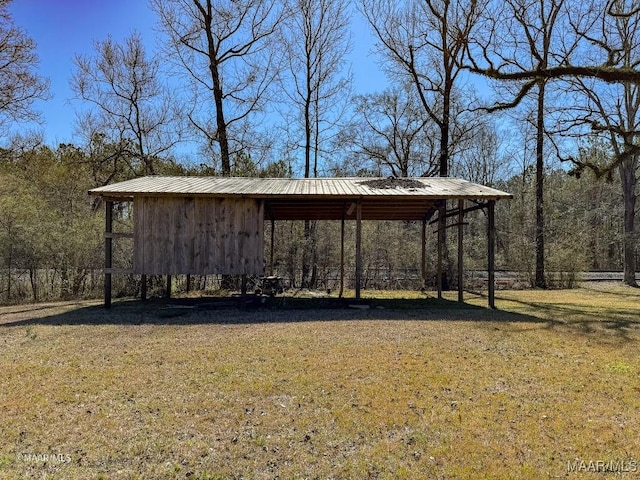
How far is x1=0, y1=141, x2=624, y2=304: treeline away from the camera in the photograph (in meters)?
11.7

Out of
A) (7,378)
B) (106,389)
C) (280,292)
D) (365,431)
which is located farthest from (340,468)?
(280,292)

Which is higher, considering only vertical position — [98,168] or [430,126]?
[430,126]

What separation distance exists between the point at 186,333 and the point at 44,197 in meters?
10.4

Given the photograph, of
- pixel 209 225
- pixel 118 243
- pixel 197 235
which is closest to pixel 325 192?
pixel 209 225

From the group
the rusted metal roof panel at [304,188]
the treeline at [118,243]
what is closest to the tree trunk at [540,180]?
the treeline at [118,243]

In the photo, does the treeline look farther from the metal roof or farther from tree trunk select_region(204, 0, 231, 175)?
the metal roof

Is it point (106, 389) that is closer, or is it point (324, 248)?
point (106, 389)

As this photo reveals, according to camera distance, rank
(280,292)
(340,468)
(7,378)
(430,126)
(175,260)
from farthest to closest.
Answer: (430,126), (280,292), (175,260), (7,378), (340,468)

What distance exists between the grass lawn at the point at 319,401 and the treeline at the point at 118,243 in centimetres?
540

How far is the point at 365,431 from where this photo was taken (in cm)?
324

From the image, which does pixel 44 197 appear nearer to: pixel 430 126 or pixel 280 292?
pixel 280 292
